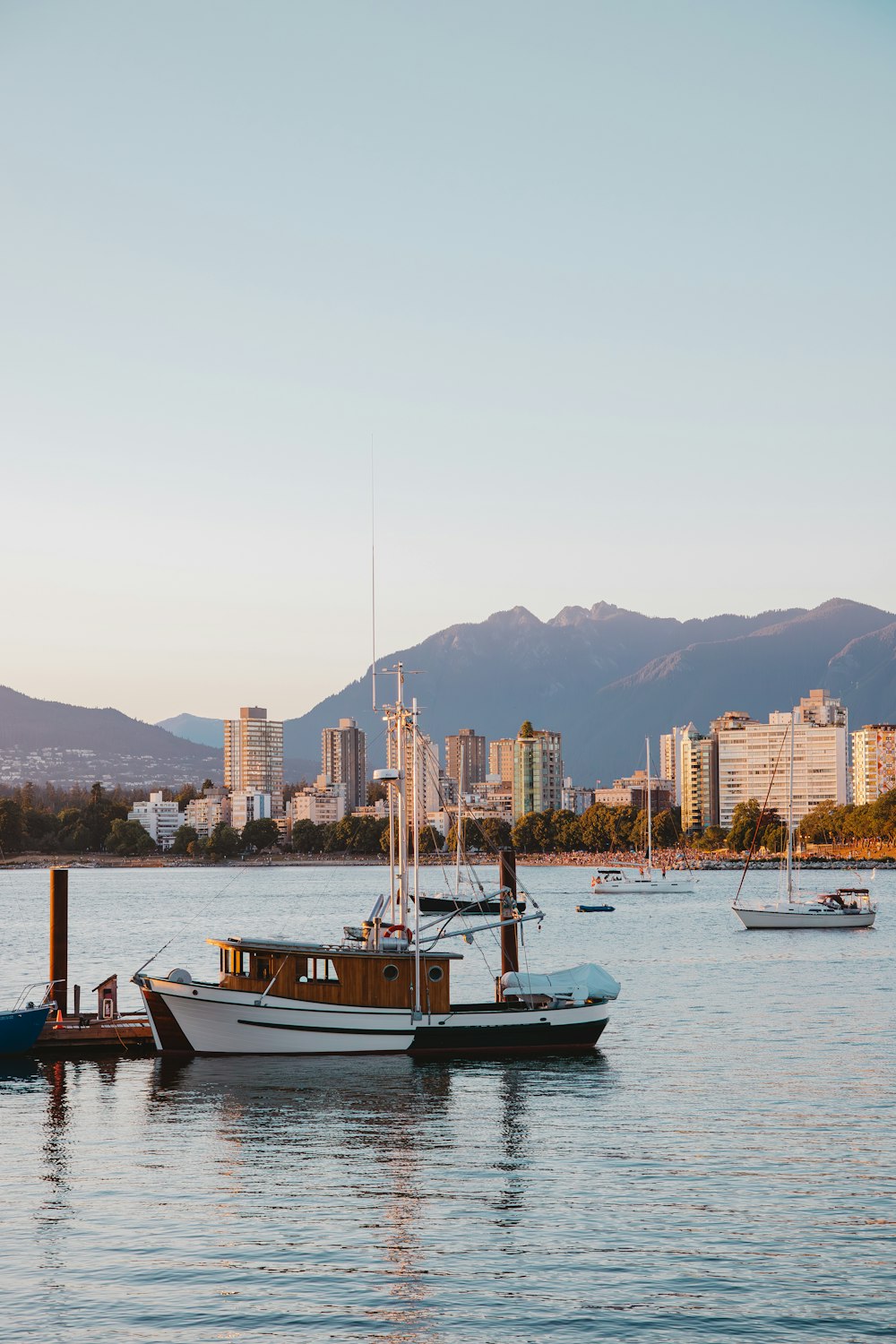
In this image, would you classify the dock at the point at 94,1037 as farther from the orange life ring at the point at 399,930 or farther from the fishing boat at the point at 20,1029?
the orange life ring at the point at 399,930

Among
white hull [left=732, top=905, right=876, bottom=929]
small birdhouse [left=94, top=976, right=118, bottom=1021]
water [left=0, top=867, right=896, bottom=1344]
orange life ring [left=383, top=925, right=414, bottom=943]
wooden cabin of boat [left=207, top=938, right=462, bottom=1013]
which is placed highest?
orange life ring [left=383, top=925, right=414, bottom=943]

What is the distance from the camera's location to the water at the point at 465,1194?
2342cm

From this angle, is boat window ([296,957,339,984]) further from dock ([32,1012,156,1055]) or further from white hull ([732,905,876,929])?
white hull ([732,905,876,929])

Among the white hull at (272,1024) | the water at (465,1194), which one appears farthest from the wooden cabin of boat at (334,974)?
the water at (465,1194)

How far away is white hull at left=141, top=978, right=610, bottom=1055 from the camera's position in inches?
1860

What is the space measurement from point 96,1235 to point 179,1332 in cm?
572

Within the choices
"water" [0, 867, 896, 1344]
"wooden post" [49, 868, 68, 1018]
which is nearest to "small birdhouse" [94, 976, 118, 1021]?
"wooden post" [49, 868, 68, 1018]

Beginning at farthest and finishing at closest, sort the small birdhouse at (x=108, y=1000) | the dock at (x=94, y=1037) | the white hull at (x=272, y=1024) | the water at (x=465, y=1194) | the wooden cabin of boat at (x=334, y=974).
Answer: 1. the small birdhouse at (x=108, y=1000)
2. the dock at (x=94, y=1037)
3. the white hull at (x=272, y=1024)
4. the wooden cabin of boat at (x=334, y=974)
5. the water at (x=465, y=1194)

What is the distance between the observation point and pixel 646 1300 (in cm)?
2383

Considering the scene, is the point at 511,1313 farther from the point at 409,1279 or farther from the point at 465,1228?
the point at 465,1228

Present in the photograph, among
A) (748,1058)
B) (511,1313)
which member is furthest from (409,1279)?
(748,1058)

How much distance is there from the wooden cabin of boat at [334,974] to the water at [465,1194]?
2.11 m

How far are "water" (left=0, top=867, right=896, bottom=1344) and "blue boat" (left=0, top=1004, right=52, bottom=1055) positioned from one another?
0.78 metres

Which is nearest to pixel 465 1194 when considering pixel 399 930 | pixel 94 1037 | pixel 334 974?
pixel 334 974
